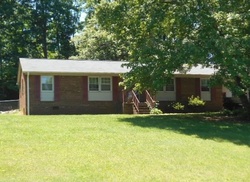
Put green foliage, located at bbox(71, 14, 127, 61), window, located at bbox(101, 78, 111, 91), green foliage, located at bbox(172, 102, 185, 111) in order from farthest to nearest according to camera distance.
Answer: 1. green foliage, located at bbox(71, 14, 127, 61)
2. green foliage, located at bbox(172, 102, 185, 111)
3. window, located at bbox(101, 78, 111, 91)

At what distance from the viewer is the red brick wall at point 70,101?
23984 mm

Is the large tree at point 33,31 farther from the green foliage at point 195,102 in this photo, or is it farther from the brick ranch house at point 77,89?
the green foliage at point 195,102

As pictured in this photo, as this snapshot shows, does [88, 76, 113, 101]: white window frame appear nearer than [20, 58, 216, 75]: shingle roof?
No

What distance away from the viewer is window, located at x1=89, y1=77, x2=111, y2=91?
25672 mm

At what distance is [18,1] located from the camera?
4741cm

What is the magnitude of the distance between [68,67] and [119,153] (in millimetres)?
16267

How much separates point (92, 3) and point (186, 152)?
11787 millimetres

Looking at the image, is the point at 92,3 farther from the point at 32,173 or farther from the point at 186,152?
the point at 32,173

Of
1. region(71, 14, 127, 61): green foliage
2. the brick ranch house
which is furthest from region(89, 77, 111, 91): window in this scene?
region(71, 14, 127, 61): green foliage

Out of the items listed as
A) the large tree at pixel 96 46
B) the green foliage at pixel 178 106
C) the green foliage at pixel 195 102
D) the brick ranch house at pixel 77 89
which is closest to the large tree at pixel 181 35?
the brick ranch house at pixel 77 89

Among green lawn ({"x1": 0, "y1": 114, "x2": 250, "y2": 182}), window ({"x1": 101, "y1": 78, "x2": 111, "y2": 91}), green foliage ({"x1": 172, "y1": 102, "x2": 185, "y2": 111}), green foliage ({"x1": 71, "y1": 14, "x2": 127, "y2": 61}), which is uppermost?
green foliage ({"x1": 71, "y1": 14, "x2": 127, "y2": 61})

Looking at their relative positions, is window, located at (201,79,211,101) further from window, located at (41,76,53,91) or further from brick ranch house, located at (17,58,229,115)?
window, located at (41,76,53,91)

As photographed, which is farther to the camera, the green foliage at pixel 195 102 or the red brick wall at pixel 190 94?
the red brick wall at pixel 190 94

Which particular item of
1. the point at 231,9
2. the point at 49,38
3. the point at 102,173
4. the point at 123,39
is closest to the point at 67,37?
the point at 49,38
